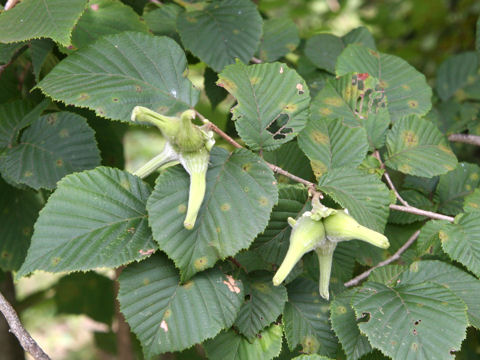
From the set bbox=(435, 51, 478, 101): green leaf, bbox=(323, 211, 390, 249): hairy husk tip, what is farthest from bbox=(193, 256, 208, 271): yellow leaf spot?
bbox=(435, 51, 478, 101): green leaf

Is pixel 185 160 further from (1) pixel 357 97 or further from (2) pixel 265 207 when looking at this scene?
(1) pixel 357 97

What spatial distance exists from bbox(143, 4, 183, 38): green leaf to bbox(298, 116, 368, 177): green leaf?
0.54m

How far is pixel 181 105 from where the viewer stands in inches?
41.5

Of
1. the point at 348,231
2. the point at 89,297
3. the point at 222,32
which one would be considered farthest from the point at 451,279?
the point at 89,297

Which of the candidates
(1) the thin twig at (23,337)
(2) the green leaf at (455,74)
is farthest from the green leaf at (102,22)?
(2) the green leaf at (455,74)

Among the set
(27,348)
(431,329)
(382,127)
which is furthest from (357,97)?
(27,348)

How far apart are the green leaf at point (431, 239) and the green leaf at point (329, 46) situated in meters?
0.62

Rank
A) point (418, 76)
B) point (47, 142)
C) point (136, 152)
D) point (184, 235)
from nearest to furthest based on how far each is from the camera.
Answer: point (184, 235), point (47, 142), point (418, 76), point (136, 152)

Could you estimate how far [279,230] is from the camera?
41.2 inches

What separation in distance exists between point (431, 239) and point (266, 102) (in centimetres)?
48

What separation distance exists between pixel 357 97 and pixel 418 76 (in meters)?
0.24

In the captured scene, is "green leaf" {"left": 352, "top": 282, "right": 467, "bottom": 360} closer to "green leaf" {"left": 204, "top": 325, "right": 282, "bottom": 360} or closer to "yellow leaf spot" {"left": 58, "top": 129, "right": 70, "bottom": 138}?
"green leaf" {"left": 204, "top": 325, "right": 282, "bottom": 360}

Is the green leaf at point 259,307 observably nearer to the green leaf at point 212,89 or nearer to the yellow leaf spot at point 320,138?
the yellow leaf spot at point 320,138

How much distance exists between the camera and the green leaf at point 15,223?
1422mm
